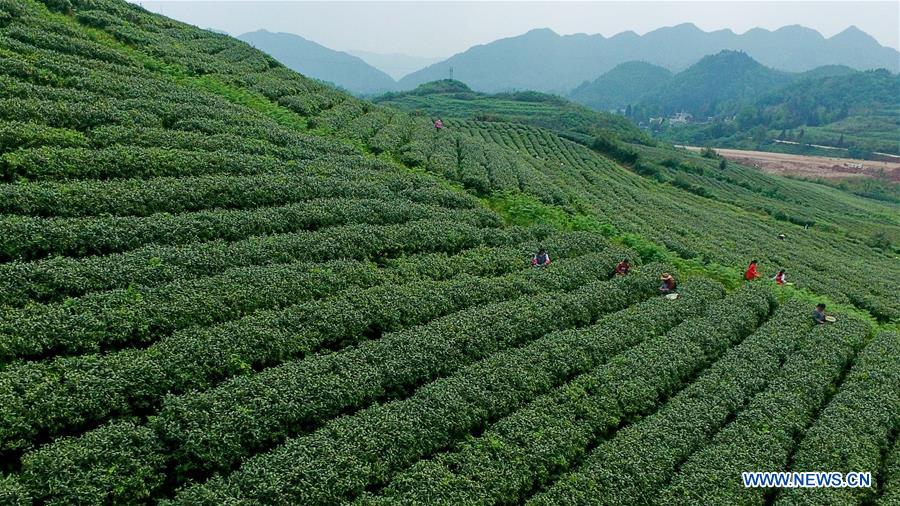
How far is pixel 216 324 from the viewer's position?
45.7ft

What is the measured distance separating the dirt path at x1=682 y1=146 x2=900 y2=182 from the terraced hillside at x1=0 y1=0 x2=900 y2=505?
13065 cm

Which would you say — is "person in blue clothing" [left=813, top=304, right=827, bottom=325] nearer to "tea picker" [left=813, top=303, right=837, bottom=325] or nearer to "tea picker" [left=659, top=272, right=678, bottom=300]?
"tea picker" [left=813, top=303, right=837, bottom=325]

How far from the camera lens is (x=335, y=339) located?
14781 mm

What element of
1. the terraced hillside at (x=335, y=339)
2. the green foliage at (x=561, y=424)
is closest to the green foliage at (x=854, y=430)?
the terraced hillside at (x=335, y=339)

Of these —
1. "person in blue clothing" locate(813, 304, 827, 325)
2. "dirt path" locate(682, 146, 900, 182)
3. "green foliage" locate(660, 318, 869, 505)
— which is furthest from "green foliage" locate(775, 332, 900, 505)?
"dirt path" locate(682, 146, 900, 182)

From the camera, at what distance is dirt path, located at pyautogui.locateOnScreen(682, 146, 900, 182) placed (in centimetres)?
13275

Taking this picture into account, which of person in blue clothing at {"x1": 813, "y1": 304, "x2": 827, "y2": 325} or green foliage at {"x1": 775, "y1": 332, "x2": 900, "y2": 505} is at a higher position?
person in blue clothing at {"x1": 813, "y1": 304, "x2": 827, "y2": 325}

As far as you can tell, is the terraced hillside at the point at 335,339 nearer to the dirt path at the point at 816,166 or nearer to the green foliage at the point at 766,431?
the green foliage at the point at 766,431

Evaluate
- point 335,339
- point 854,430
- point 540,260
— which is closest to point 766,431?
point 854,430

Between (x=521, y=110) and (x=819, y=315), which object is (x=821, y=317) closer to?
(x=819, y=315)

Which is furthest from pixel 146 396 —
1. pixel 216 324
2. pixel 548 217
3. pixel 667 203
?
pixel 667 203

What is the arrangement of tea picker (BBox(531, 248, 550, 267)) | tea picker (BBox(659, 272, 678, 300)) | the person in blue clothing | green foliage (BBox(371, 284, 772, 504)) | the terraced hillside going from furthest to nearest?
tea picker (BBox(531, 248, 550, 267))
tea picker (BBox(659, 272, 678, 300))
the person in blue clothing
green foliage (BBox(371, 284, 772, 504))
the terraced hillside

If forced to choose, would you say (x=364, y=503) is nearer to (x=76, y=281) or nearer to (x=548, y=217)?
(x=76, y=281)

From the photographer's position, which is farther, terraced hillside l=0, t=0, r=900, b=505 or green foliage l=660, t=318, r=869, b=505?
green foliage l=660, t=318, r=869, b=505
